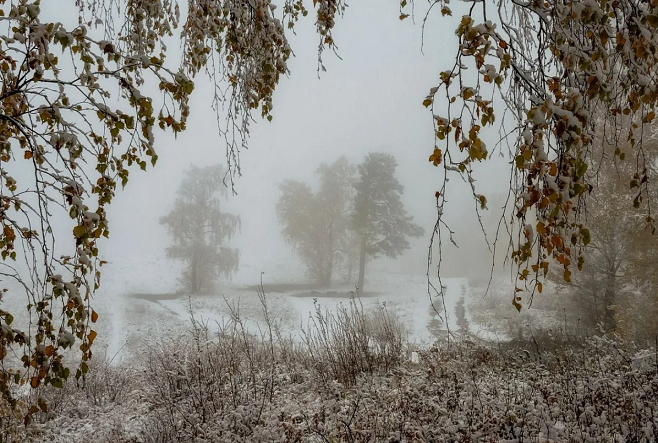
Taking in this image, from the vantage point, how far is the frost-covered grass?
3.08m

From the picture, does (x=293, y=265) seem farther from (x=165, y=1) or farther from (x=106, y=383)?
(x=165, y=1)

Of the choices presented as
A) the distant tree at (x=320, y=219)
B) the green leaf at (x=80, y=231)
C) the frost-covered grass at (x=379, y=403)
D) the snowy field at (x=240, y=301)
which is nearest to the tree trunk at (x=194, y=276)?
the snowy field at (x=240, y=301)

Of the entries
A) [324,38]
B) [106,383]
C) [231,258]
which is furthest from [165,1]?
[231,258]

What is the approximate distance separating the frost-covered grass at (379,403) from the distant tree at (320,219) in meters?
20.9

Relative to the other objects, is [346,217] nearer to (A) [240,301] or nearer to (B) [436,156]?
(A) [240,301]

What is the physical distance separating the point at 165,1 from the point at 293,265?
98.5 ft

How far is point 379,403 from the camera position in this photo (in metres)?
3.98

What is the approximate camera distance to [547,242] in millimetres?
1493

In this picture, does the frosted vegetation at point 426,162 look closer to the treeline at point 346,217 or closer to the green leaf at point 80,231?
the green leaf at point 80,231

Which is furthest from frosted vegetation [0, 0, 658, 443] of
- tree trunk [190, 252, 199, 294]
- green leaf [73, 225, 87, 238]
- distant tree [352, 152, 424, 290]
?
tree trunk [190, 252, 199, 294]

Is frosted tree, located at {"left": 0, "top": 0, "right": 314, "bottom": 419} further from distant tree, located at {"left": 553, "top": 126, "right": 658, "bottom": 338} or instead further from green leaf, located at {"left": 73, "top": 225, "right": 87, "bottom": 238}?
distant tree, located at {"left": 553, "top": 126, "right": 658, "bottom": 338}

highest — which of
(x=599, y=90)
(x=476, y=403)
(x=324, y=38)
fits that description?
Answer: (x=324, y=38)

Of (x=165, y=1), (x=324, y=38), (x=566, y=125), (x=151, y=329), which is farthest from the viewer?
(x=151, y=329)

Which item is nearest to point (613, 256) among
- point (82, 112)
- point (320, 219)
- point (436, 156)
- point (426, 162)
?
point (426, 162)
